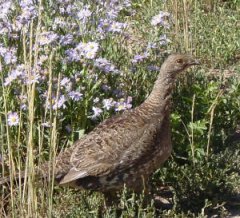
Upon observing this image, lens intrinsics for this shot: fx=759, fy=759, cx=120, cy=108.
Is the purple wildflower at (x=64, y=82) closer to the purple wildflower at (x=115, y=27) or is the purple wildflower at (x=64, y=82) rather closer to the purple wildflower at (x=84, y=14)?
the purple wildflower at (x=84, y=14)

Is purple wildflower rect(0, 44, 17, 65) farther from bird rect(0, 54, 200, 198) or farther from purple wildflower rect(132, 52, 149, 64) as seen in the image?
purple wildflower rect(132, 52, 149, 64)

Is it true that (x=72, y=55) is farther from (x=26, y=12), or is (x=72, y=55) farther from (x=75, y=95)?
(x=26, y=12)

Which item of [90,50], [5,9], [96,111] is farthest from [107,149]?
[5,9]

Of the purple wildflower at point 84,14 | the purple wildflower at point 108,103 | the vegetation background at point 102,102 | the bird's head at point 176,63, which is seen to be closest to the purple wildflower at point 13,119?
the vegetation background at point 102,102

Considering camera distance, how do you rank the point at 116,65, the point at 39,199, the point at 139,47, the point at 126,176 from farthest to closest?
the point at 139,47, the point at 116,65, the point at 126,176, the point at 39,199

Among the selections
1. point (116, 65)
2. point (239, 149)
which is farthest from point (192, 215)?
point (116, 65)

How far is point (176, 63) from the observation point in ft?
19.8

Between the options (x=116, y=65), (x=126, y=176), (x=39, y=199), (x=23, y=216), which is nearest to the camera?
(x=23, y=216)

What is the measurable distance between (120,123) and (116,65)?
103 centimetres

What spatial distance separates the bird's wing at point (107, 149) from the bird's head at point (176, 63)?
0.66m

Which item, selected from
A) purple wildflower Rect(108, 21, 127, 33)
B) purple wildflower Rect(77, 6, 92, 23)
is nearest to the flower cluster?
purple wildflower Rect(77, 6, 92, 23)

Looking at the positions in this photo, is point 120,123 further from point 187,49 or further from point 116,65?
point 187,49

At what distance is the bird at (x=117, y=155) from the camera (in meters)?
5.31

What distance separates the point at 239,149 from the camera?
6480mm
